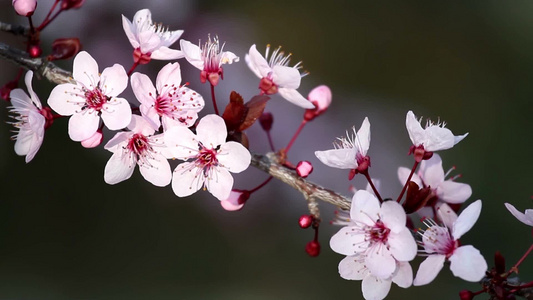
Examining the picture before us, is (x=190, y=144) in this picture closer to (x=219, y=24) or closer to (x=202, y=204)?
(x=202, y=204)

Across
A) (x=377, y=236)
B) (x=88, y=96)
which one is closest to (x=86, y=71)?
(x=88, y=96)

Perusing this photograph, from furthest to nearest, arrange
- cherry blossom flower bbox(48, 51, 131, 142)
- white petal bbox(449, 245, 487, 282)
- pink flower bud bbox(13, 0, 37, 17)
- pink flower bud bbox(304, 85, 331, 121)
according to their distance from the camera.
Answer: pink flower bud bbox(304, 85, 331, 121)
pink flower bud bbox(13, 0, 37, 17)
cherry blossom flower bbox(48, 51, 131, 142)
white petal bbox(449, 245, 487, 282)

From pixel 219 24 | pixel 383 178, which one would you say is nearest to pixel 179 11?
pixel 219 24

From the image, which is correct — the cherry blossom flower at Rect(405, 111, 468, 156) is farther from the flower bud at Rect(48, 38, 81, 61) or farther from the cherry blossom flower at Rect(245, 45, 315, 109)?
the flower bud at Rect(48, 38, 81, 61)

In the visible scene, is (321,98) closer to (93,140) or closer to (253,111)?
(253,111)

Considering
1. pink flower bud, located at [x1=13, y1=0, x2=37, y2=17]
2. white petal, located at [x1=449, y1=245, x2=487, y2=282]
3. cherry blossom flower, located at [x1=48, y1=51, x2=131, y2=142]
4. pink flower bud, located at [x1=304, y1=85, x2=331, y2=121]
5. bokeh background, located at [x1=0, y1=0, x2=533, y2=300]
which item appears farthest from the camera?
bokeh background, located at [x1=0, y1=0, x2=533, y2=300]

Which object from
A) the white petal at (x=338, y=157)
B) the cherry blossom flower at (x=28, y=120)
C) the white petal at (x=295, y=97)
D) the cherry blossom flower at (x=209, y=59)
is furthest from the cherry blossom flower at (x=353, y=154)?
the cherry blossom flower at (x=28, y=120)

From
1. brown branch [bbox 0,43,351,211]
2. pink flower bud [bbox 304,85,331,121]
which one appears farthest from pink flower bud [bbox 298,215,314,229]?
pink flower bud [bbox 304,85,331,121]
